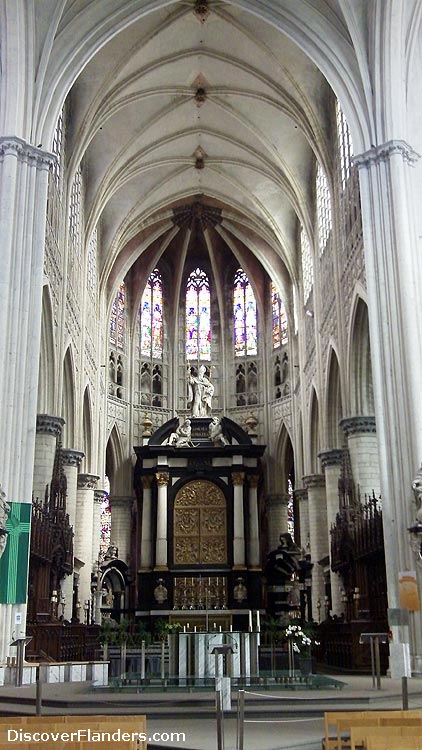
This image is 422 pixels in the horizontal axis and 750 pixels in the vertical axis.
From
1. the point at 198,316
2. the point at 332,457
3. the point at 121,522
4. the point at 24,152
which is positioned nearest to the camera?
the point at 24,152

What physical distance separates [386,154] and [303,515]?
1797 centimetres

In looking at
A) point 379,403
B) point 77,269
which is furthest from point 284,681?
point 77,269

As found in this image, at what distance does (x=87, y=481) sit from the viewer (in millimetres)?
33188

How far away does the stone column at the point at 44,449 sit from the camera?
982 inches

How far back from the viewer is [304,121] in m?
29.0

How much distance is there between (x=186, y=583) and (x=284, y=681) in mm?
19341

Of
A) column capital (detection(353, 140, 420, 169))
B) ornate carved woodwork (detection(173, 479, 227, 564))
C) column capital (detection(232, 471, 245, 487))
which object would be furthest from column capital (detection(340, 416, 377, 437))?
ornate carved woodwork (detection(173, 479, 227, 564))

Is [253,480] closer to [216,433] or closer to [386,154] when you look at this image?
[216,433]

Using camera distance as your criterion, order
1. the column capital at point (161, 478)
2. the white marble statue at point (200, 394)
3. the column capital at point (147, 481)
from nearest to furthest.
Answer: the column capital at point (161, 478)
the column capital at point (147, 481)
the white marble statue at point (200, 394)

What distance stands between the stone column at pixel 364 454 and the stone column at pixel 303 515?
913 cm

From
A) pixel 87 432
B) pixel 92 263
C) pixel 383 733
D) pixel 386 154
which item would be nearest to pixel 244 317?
pixel 92 263

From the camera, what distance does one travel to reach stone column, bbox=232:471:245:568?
114 feet

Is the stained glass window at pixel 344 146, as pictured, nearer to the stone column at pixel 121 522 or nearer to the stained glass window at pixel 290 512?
the stained glass window at pixel 290 512

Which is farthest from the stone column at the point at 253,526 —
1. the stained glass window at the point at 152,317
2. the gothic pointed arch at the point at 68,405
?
the gothic pointed arch at the point at 68,405
